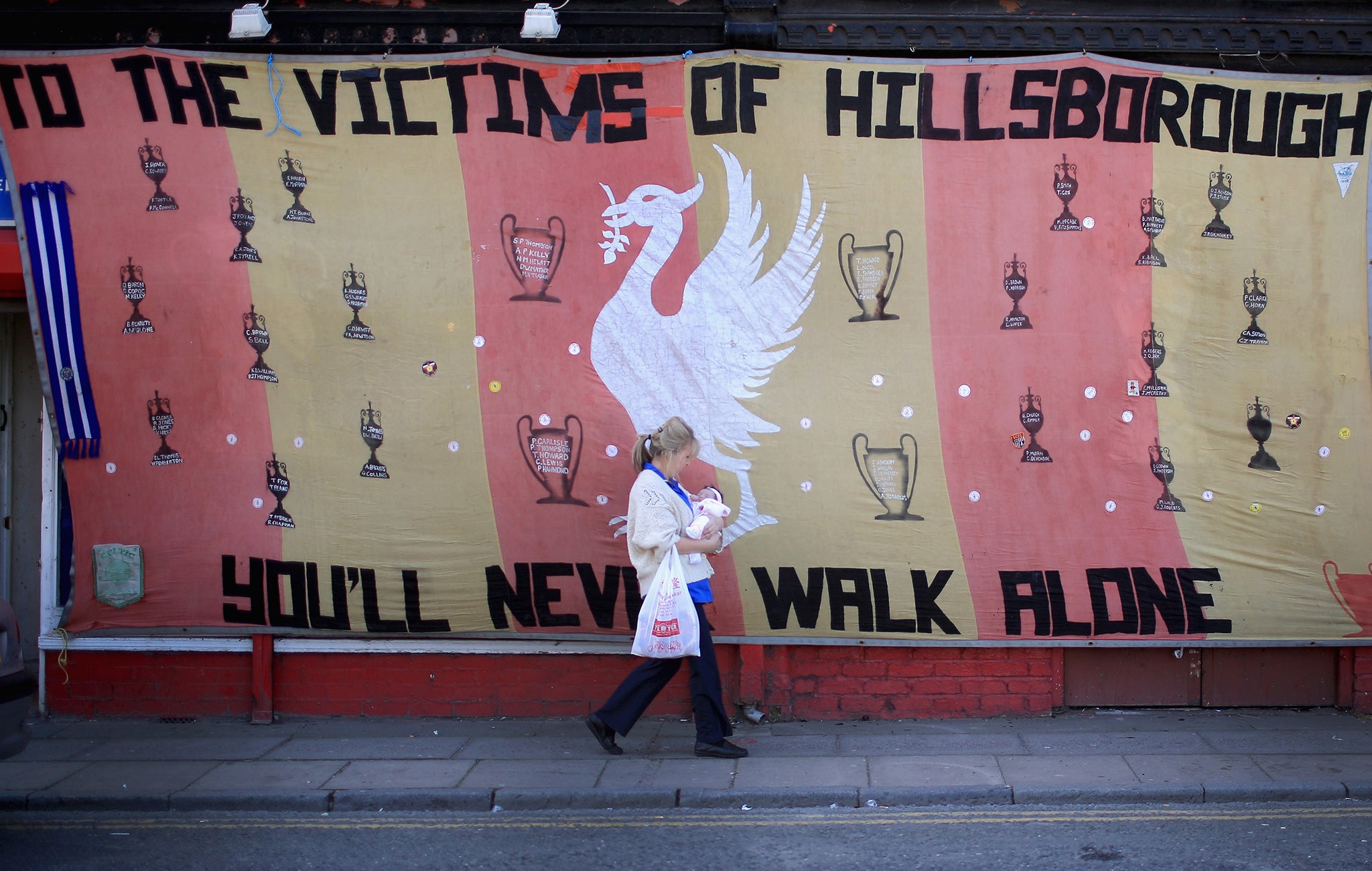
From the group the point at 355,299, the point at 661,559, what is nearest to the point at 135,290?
the point at 355,299

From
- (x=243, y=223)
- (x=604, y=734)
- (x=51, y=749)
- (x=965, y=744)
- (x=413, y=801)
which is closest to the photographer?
(x=413, y=801)

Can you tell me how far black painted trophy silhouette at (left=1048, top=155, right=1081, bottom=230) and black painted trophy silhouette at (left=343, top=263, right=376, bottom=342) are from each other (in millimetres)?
4430

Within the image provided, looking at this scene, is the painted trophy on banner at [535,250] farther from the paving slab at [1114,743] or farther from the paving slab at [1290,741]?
the paving slab at [1290,741]

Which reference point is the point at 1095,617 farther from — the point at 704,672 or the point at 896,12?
the point at 896,12

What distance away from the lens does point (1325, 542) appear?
690cm

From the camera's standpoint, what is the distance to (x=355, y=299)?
7160 millimetres

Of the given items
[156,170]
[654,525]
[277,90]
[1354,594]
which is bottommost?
[1354,594]

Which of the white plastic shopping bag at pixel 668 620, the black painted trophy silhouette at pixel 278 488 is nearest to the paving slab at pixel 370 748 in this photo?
the black painted trophy silhouette at pixel 278 488

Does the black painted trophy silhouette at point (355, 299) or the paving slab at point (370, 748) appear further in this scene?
the black painted trophy silhouette at point (355, 299)

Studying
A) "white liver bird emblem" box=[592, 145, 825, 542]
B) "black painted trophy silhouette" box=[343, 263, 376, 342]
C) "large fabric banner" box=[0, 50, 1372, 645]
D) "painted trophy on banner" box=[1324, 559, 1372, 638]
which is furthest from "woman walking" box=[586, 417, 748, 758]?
"painted trophy on banner" box=[1324, 559, 1372, 638]

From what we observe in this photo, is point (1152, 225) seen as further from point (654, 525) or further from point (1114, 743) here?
point (654, 525)

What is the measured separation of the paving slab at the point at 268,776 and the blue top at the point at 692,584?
2.28 m

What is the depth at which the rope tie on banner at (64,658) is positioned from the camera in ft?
24.2

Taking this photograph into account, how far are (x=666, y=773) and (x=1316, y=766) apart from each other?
3.56 meters
